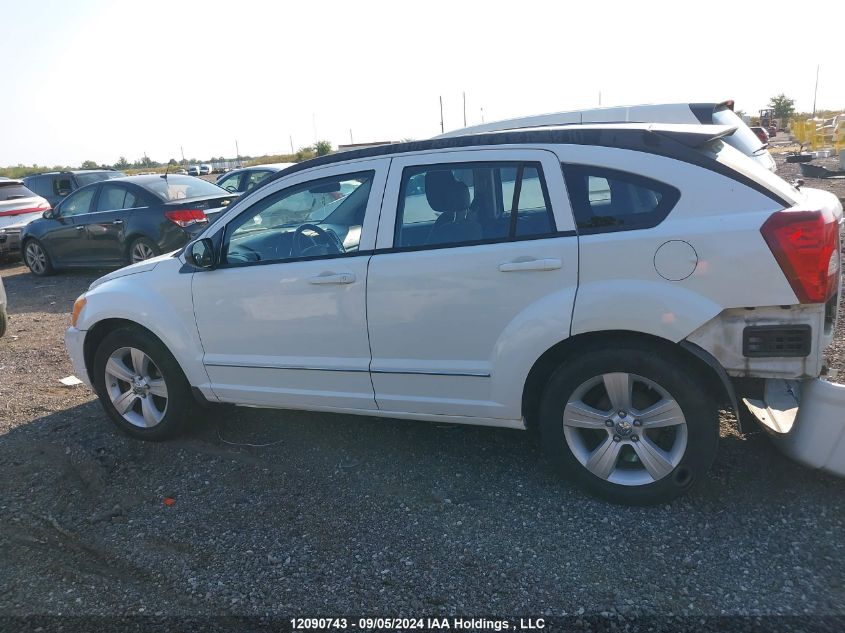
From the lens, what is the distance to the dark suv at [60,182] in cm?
1666

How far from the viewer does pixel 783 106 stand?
2025 inches

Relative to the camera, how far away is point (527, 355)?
332 cm

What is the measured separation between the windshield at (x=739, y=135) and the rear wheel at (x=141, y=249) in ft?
25.5

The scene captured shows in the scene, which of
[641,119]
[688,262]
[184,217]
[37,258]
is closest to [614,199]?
[688,262]

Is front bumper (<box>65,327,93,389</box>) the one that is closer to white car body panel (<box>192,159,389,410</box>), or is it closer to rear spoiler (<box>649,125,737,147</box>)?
white car body panel (<box>192,159,389,410</box>)

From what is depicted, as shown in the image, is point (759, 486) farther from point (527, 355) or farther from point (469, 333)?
point (469, 333)

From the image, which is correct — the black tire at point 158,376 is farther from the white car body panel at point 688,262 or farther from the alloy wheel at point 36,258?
the alloy wheel at point 36,258

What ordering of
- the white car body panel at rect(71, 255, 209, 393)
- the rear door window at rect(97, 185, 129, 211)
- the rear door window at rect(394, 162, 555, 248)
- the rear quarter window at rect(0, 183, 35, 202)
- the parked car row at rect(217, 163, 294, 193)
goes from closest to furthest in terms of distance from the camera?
the rear door window at rect(394, 162, 555, 248) < the white car body panel at rect(71, 255, 209, 393) < the rear door window at rect(97, 185, 129, 211) < the rear quarter window at rect(0, 183, 35, 202) < the parked car row at rect(217, 163, 294, 193)

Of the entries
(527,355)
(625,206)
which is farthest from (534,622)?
(625,206)

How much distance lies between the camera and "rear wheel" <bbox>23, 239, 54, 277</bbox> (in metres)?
11.8

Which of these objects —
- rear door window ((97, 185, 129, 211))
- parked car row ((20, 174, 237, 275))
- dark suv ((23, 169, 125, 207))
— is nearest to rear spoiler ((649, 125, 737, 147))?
parked car row ((20, 174, 237, 275))

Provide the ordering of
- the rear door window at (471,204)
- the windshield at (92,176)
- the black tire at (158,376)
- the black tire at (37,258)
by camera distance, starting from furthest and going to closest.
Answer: the windshield at (92,176), the black tire at (37,258), the black tire at (158,376), the rear door window at (471,204)

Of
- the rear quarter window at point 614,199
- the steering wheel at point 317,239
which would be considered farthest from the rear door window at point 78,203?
the rear quarter window at point 614,199

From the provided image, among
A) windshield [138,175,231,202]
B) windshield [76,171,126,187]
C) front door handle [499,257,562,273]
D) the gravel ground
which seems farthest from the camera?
windshield [76,171,126,187]
